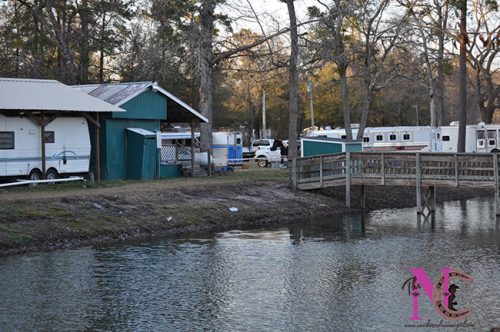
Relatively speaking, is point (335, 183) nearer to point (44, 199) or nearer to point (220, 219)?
point (220, 219)

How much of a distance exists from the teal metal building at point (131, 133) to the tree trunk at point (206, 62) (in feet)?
8.65

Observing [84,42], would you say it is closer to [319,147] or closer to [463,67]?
[319,147]

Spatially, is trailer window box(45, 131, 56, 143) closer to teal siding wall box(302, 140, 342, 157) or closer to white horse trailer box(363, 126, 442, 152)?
teal siding wall box(302, 140, 342, 157)

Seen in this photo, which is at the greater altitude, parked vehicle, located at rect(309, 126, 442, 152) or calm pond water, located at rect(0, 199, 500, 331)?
parked vehicle, located at rect(309, 126, 442, 152)

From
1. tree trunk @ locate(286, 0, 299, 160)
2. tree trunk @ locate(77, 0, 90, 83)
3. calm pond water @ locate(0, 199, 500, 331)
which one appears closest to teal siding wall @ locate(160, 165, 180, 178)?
tree trunk @ locate(286, 0, 299, 160)

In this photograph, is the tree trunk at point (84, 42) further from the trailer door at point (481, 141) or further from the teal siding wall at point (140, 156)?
the trailer door at point (481, 141)

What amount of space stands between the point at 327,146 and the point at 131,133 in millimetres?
9017

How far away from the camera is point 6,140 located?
2955cm

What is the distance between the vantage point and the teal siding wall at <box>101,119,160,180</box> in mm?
33531

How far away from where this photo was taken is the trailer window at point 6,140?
2944 cm

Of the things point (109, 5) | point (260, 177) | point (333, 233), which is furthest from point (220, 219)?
point (109, 5)

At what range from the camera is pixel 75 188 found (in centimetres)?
2925

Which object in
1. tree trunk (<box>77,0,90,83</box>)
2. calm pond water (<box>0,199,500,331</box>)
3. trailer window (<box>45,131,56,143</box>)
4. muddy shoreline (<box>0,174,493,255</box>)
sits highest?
tree trunk (<box>77,0,90,83</box>)

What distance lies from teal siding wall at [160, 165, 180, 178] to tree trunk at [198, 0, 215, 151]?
2.72 meters
